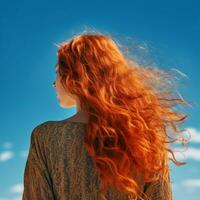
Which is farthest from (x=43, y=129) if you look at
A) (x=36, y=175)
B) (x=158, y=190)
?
(x=158, y=190)

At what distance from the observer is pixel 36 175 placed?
3.17 metres

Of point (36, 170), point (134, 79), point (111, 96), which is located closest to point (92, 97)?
point (111, 96)

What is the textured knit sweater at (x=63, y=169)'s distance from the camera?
3.02 metres

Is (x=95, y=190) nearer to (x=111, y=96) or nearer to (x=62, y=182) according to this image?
(x=62, y=182)

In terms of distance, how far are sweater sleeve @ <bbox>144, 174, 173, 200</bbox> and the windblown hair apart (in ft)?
0.09

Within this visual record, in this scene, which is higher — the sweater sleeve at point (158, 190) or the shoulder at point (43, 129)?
the shoulder at point (43, 129)

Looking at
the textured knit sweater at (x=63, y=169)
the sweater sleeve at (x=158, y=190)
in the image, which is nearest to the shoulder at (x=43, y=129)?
the textured knit sweater at (x=63, y=169)

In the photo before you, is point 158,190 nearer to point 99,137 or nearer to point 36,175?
point 99,137

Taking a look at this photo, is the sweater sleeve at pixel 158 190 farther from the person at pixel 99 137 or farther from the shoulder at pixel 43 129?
the shoulder at pixel 43 129

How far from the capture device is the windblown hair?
9.93ft

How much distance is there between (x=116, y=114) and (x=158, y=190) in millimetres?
588

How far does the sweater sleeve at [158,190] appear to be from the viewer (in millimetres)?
3131

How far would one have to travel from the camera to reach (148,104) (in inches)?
129

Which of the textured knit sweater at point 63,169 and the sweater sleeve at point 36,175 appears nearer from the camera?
the textured knit sweater at point 63,169
